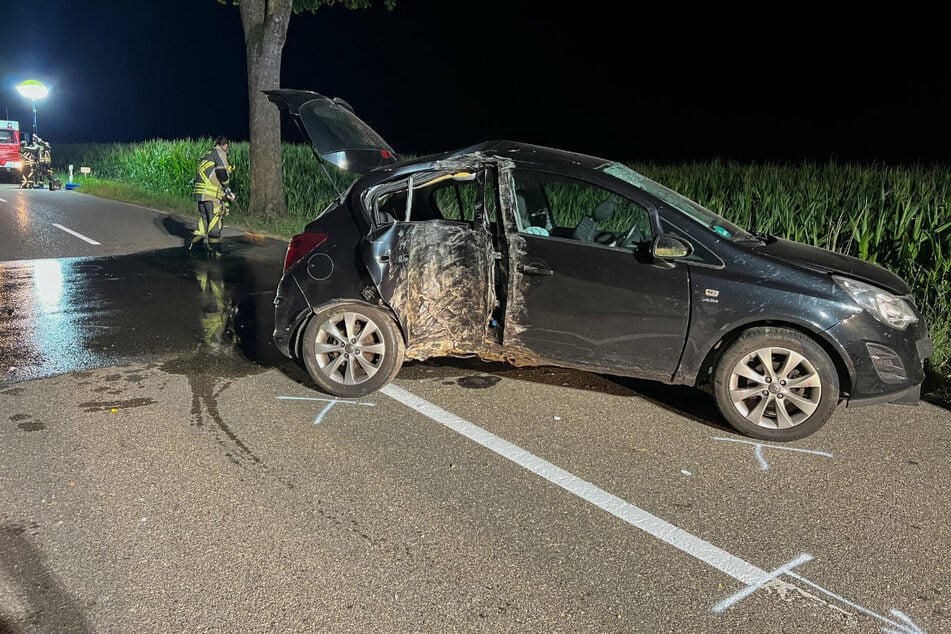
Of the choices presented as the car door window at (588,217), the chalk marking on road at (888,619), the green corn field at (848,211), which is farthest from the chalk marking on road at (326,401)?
the green corn field at (848,211)

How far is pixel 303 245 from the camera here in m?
5.68

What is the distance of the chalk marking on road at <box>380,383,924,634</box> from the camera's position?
3.32 m

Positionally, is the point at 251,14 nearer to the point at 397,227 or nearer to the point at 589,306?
the point at 397,227

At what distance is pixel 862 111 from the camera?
37.0 meters

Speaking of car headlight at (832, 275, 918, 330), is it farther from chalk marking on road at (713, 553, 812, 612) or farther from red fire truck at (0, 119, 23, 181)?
red fire truck at (0, 119, 23, 181)

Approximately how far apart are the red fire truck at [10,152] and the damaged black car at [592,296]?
26.2m

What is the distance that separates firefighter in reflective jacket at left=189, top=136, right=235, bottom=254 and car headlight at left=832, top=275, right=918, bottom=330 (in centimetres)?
933

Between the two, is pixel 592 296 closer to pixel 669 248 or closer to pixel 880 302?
pixel 669 248

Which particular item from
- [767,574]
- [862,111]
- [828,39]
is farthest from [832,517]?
[828,39]

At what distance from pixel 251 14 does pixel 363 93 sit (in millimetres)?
45507

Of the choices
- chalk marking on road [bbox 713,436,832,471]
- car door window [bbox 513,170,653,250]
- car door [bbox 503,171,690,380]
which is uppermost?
car door window [bbox 513,170,653,250]

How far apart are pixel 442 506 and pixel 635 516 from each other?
0.95 m

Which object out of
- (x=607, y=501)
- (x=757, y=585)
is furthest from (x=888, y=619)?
(x=607, y=501)

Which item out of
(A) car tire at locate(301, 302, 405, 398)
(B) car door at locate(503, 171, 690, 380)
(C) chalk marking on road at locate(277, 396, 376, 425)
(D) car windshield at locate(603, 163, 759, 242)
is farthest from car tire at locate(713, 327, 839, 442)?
(C) chalk marking on road at locate(277, 396, 376, 425)
